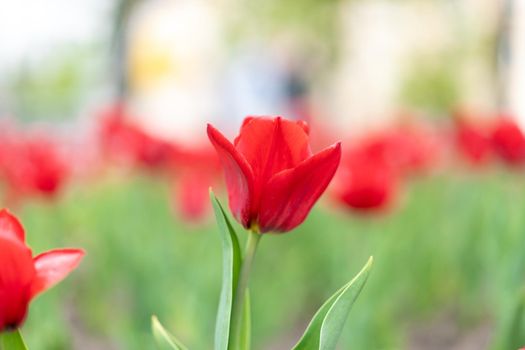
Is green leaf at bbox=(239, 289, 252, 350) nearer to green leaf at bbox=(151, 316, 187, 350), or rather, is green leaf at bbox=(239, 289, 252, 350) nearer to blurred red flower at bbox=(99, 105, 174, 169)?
green leaf at bbox=(151, 316, 187, 350)

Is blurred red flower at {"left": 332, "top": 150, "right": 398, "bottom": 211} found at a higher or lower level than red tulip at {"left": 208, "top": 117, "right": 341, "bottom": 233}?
lower

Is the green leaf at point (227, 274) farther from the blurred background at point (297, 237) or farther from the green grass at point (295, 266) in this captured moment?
the green grass at point (295, 266)

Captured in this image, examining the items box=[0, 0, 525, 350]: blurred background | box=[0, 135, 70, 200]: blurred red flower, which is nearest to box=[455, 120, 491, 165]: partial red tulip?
box=[0, 0, 525, 350]: blurred background

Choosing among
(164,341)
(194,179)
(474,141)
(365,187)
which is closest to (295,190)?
(164,341)

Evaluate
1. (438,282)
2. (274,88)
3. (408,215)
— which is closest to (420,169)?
(408,215)

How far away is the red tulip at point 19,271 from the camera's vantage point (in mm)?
607

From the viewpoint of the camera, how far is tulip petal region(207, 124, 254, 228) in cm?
61

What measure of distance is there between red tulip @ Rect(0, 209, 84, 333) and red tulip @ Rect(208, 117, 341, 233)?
0.43ft

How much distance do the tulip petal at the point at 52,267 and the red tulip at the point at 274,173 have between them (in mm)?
126

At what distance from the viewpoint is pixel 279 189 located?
64cm

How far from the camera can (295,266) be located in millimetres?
2574

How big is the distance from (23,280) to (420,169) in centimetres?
223

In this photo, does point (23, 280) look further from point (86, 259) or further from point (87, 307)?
point (86, 259)

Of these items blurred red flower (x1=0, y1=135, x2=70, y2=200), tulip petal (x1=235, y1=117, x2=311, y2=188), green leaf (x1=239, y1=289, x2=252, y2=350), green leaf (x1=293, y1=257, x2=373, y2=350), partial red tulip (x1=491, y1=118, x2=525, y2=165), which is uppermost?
tulip petal (x1=235, y1=117, x2=311, y2=188)
